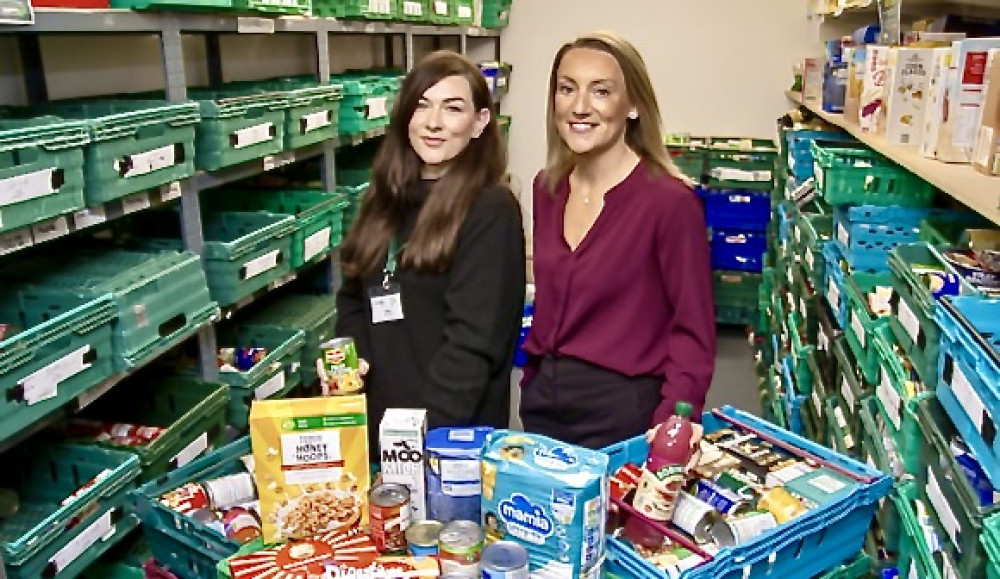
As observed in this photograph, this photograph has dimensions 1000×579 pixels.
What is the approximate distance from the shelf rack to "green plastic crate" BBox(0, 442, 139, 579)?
2084 millimetres

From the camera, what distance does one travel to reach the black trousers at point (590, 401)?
1.93 metres

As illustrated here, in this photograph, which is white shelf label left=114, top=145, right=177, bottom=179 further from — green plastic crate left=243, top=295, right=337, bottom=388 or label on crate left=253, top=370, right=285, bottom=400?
green plastic crate left=243, top=295, right=337, bottom=388

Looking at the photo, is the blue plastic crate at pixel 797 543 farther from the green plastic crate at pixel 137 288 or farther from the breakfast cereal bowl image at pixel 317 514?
the green plastic crate at pixel 137 288

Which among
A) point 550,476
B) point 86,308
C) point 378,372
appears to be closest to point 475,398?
point 378,372

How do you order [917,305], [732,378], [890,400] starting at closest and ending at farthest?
1. [917,305]
2. [890,400]
3. [732,378]

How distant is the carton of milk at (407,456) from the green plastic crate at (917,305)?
100cm

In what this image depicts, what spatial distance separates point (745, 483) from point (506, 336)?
62 cm

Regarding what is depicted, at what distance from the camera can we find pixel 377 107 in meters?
3.75

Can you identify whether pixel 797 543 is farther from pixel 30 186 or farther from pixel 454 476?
pixel 30 186

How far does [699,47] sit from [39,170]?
16.1ft

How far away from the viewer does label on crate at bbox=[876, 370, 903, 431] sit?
6.04 ft

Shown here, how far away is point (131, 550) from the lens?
2.52 m

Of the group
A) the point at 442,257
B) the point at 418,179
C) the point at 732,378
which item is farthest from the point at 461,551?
the point at 732,378

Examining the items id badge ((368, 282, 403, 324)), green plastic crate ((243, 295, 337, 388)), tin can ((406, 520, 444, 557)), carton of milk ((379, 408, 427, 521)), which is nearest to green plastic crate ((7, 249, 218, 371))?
id badge ((368, 282, 403, 324))
